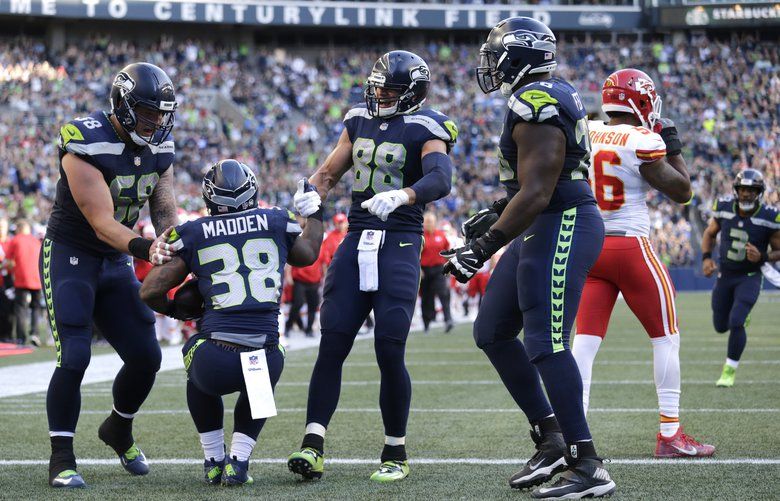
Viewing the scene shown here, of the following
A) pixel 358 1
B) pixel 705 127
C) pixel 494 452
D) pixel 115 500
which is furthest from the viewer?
pixel 358 1

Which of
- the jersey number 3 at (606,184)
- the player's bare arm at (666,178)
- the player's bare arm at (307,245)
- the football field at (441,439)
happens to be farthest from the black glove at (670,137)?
the player's bare arm at (307,245)

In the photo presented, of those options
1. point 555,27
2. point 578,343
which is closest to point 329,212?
point 555,27

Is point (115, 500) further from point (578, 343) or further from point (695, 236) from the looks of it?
point (695, 236)

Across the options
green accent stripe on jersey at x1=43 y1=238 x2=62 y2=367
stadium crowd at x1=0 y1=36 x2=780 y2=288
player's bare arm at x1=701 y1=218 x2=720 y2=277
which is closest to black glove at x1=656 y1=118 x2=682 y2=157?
green accent stripe on jersey at x1=43 y1=238 x2=62 y2=367

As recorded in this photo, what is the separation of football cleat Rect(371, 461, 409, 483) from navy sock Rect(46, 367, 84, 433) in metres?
1.32

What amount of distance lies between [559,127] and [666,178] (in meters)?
1.27

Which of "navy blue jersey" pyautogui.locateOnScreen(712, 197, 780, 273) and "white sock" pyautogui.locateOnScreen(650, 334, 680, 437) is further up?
"navy blue jersey" pyautogui.locateOnScreen(712, 197, 780, 273)

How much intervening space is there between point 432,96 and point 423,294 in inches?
771

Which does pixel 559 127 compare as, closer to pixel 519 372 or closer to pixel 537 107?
pixel 537 107

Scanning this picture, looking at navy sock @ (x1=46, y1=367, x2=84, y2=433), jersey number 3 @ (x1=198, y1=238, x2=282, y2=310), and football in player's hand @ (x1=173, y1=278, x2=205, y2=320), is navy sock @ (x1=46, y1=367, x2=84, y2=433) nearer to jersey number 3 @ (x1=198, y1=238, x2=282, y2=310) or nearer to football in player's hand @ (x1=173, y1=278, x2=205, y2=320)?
football in player's hand @ (x1=173, y1=278, x2=205, y2=320)

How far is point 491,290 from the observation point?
481cm

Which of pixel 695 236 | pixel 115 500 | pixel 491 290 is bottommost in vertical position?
pixel 695 236

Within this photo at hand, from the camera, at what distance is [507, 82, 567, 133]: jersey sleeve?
4.36 m

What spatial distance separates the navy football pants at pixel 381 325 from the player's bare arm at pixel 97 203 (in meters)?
0.81
